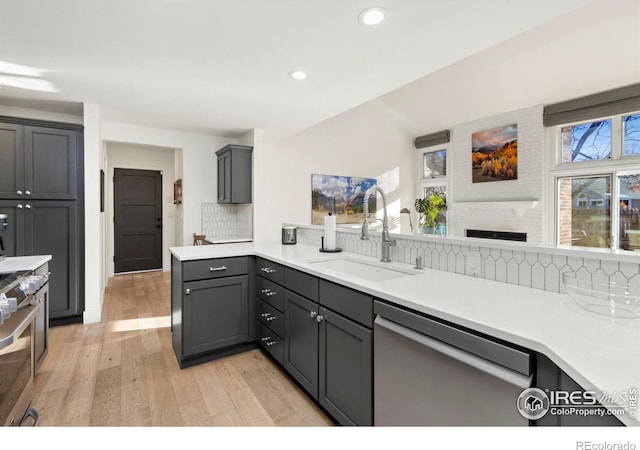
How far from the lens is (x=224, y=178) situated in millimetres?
4277

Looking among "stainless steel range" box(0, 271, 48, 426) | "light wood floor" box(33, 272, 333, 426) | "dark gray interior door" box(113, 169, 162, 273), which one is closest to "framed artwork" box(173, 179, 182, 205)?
"dark gray interior door" box(113, 169, 162, 273)

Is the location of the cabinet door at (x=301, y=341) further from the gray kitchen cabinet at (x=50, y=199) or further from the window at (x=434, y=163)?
the window at (x=434, y=163)

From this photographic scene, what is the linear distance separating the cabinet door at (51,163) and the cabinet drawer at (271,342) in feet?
8.20

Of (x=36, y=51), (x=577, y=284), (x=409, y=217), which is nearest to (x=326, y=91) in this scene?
(x=36, y=51)

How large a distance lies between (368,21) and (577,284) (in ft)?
5.72

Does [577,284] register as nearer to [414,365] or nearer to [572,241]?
[414,365]

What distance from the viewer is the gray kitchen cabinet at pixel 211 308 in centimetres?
224

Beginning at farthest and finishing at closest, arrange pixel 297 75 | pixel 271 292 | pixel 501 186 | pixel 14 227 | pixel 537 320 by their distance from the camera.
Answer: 1. pixel 501 186
2. pixel 14 227
3. pixel 297 75
4. pixel 271 292
5. pixel 537 320

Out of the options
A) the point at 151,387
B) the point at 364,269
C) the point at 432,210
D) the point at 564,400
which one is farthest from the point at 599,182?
the point at 151,387

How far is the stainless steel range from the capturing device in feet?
4.10

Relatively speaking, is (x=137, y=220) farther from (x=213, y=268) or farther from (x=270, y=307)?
(x=270, y=307)

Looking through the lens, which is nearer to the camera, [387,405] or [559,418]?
[559,418]

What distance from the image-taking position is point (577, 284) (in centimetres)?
111

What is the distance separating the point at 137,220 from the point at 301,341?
521cm
